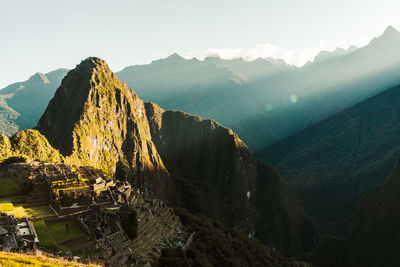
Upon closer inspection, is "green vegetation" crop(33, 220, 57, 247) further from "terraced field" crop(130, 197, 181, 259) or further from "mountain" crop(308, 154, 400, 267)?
"mountain" crop(308, 154, 400, 267)

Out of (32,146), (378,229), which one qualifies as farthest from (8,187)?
(378,229)

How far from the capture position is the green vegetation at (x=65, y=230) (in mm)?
33559

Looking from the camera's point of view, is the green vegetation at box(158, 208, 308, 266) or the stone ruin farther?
the green vegetation at box(158, 208, 308, 266)

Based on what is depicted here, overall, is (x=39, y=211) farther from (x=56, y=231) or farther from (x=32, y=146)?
(x=32, y=146)

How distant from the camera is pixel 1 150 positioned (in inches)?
3738

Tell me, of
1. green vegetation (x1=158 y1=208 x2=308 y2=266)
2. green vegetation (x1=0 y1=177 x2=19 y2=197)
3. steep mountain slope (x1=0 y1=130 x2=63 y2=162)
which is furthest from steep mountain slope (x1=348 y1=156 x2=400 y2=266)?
green vegetation (x1=0 y1=177 x2=19 y2=197)

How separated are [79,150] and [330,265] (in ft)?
521

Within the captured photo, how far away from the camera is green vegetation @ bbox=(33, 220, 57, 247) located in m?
30.6

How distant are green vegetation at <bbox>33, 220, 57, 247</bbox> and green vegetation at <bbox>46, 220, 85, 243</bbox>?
2.61ft

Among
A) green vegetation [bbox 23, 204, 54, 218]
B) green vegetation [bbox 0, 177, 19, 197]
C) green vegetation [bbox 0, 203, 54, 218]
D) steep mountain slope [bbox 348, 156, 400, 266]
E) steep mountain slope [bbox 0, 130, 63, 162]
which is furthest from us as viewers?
steep mountain slope [bbox 348, 156, 400, 266]

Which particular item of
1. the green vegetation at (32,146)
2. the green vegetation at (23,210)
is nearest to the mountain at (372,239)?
the green vegetation at (32,146)

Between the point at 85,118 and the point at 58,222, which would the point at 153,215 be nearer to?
the point at 58,222

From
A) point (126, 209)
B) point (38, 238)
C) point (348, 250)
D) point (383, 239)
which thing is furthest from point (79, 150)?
point (383, 239)

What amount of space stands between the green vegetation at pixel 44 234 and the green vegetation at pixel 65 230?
796 millimetres
